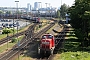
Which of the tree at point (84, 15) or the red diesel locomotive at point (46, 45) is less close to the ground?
the tree at point (84, 15)

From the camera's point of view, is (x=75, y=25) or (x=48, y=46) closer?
(x=48, y=46)

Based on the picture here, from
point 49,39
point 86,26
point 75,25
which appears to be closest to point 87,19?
point 86,26

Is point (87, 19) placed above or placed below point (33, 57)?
above

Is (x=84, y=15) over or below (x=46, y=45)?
over

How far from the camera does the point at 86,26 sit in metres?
49.3

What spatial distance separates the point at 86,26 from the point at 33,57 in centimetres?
1564

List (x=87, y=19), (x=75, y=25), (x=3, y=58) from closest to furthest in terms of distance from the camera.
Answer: (x=3, y=58), (x=87, y=19), (x=75, y=25)

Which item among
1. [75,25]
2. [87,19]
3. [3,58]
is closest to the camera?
[3,58]

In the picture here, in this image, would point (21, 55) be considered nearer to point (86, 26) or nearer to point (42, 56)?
point (42, 56)

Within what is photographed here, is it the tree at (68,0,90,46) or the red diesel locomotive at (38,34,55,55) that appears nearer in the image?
the red diesel locomotive at (38,34,55,55)

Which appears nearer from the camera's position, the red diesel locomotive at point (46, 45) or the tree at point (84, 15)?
the red diesel locomotive at point (46, 45)

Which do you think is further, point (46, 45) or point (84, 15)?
point (84, 15)

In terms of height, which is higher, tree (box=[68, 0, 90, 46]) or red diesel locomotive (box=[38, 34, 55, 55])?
tree (box=[68, 0, 90, 46])

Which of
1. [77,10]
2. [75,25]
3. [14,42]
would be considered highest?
[77,10]
